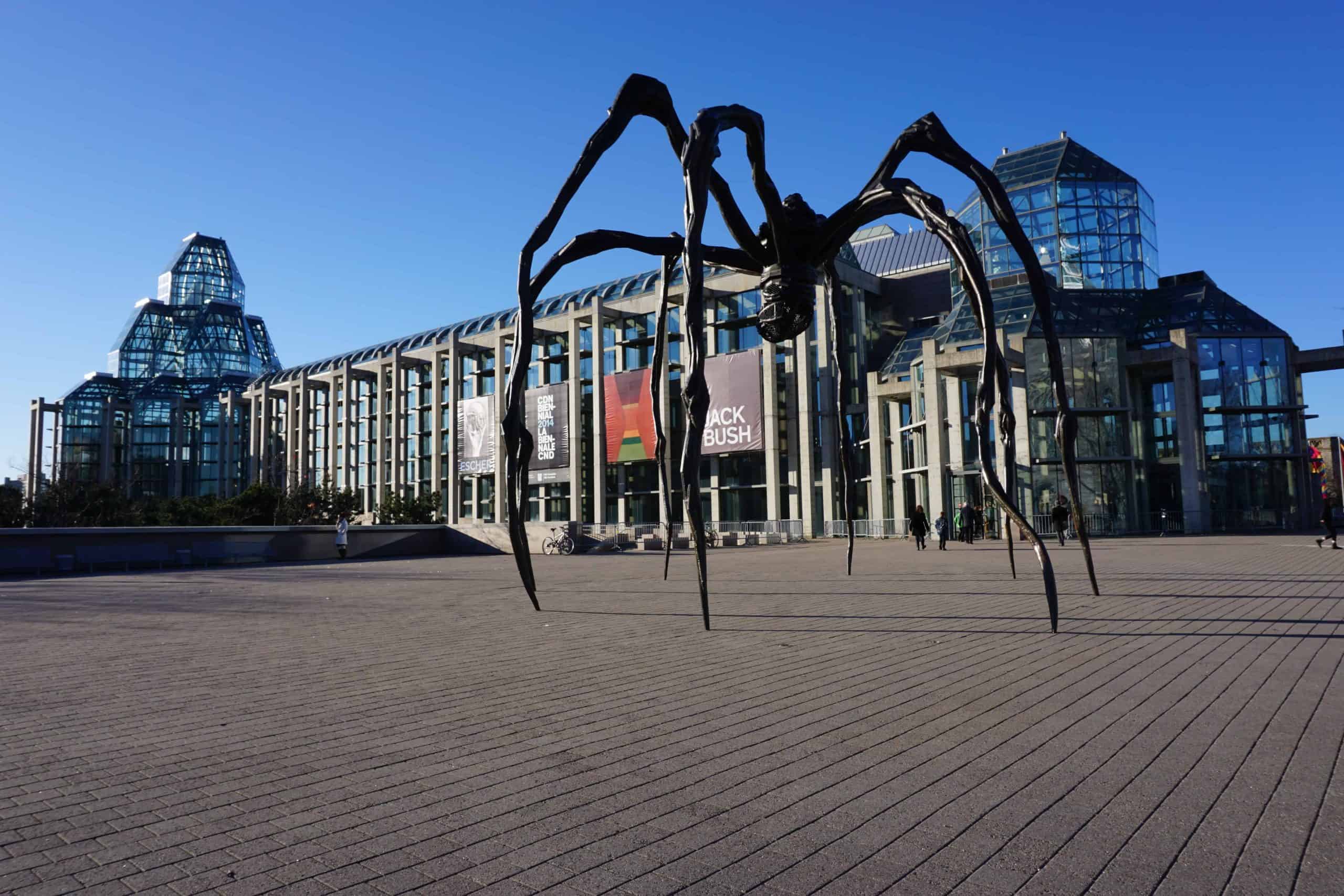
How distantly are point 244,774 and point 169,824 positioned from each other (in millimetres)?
591

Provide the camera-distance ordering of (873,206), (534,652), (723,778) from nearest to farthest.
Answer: (723,778), (534,652), (873,206)

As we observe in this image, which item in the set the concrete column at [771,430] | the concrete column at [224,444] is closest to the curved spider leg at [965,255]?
the concrete column at [771,430]

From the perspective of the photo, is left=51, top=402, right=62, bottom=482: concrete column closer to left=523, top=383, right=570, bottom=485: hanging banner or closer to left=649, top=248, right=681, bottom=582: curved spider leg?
left=523, top=383, right=570, bottom=485: hanging banner

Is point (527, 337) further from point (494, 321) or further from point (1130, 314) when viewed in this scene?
point (494, 321)

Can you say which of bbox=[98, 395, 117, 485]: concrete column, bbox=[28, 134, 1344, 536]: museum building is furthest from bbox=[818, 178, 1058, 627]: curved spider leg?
bbox=[98, 395, 117, 485]: concrete column

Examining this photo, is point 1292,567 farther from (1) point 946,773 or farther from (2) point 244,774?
(2) point 244,774

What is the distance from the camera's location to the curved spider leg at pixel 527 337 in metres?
6.78

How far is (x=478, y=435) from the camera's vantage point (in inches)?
2309

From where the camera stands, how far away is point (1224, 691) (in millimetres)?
4887

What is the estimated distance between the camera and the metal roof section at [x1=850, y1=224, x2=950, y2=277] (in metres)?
51.6

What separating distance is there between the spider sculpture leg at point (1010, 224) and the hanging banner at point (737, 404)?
3719cm

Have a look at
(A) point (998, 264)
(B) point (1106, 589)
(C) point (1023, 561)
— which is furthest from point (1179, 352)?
(B) point (1106, 589)

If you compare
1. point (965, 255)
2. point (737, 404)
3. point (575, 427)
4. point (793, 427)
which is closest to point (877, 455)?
point (793, 427)

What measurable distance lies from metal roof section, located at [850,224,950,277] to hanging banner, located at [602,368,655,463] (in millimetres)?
14346
